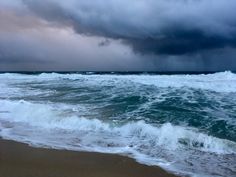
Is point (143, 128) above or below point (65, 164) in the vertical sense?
above

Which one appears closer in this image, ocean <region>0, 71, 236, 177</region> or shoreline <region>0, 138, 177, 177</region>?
shoreline <region>0, 138, 177, 177</region>

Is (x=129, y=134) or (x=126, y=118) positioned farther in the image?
(x=126, y=118)

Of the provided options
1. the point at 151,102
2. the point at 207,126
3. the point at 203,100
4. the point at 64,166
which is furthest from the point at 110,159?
the point at 203,100

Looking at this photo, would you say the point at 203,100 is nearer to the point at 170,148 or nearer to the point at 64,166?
the point at 170,148

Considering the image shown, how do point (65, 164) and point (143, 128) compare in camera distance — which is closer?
point (65, 164)

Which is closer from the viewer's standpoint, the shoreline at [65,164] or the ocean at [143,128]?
the shoreline at [65,164]

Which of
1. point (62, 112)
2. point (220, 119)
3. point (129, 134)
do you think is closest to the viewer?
point (129, 134)

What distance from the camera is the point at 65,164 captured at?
19.6 feet

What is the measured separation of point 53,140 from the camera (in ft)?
26.6

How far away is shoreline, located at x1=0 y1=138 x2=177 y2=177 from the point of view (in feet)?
17.7

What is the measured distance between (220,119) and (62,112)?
4950 millimetres

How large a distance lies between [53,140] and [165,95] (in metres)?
7.67

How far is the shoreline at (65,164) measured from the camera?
5.41m

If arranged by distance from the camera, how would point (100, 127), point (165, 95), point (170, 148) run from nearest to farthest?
point (170, 148), point (100, 127), point (165, 95)
